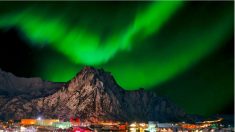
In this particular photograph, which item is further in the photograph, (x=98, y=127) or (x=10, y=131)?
(x=98, y=127)

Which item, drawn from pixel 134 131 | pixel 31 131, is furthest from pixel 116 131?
pixel 31 131

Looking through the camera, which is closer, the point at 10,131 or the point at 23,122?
the point at 10,131

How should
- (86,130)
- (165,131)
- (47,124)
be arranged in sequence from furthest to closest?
(47,124) < (165,131) < (86,130)

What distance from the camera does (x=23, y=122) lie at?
199750 mm

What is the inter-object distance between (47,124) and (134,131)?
3766cm

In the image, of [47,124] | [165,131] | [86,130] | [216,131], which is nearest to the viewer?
[216,131]

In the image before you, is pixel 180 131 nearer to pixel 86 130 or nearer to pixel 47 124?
pixel 86 130

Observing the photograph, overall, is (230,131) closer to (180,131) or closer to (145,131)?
(180,131)

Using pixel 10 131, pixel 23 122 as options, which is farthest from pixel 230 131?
pixel 23 122

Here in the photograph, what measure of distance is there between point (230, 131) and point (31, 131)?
69898 mm

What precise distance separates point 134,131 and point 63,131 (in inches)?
1341

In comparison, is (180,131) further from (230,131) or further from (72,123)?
(72,123)

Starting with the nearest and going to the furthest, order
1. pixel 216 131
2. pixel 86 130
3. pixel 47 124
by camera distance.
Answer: pixel 216 131
pixel 86 130
pixel 47 124

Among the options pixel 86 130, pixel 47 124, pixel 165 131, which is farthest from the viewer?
pixel 47 124
